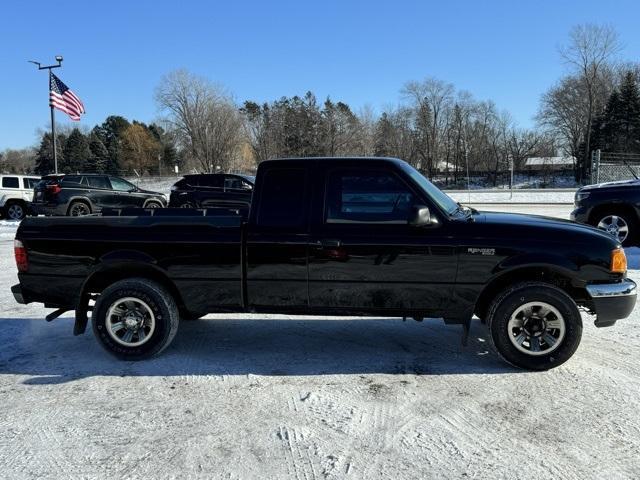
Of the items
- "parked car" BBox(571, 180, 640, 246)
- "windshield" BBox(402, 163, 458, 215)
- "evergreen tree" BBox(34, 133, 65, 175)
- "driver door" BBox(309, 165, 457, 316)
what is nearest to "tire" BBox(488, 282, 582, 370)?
"driver door" BBox(309, 165, 457, 316)

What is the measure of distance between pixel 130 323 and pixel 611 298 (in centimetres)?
413

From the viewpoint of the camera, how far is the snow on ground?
3020 millimetres

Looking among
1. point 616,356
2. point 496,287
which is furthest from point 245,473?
point 616,356

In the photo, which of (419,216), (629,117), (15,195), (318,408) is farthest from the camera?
(629,117)

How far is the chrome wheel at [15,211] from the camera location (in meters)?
20.2

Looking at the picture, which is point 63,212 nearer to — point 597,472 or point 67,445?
point 67,445

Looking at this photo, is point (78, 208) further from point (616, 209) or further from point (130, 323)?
point (616, 209)

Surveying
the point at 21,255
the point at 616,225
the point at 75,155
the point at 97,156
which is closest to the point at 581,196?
the point at 616,225

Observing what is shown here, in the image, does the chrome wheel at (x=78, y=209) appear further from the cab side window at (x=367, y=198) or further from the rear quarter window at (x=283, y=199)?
the cab side window at (x=367, y=198)

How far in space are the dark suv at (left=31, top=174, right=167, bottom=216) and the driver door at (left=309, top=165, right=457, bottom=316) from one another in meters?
12.1

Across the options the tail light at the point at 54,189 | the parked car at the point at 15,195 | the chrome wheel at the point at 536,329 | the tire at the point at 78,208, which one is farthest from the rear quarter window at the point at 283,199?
the parked car at the point at 15,195

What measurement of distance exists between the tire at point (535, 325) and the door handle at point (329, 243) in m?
1.40

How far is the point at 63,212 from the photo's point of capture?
16125mm

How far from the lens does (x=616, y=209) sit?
9.84 meters
